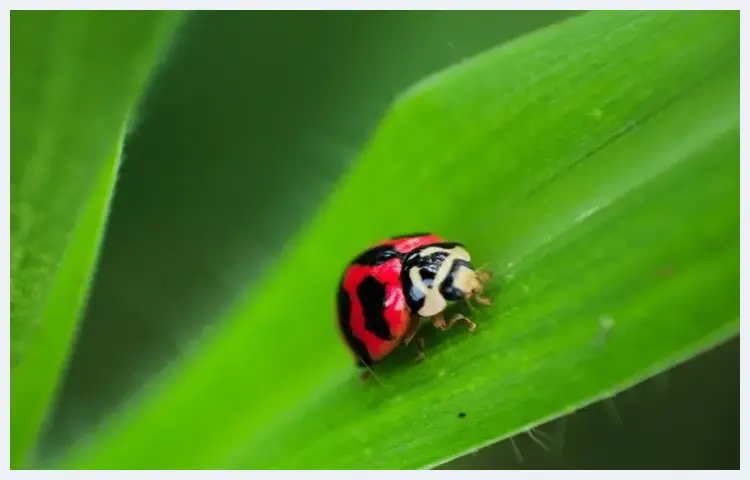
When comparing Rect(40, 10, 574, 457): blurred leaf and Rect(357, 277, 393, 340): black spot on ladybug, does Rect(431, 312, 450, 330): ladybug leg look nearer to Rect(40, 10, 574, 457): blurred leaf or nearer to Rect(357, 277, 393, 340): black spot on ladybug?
Rect(357, 277, 393, 340): black spot on ladybug

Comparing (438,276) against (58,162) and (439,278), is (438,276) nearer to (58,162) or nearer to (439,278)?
(439,278)

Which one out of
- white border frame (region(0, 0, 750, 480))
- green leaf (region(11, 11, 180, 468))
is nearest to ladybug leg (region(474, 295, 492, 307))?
Answer: white border frame (region(0, 0, 750, 480))

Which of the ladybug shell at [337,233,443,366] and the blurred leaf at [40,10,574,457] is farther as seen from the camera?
the blurred leaf at [40,10,574,457]

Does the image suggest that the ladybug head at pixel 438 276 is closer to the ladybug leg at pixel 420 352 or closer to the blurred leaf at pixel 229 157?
the ladybug leg at pixel 420 352

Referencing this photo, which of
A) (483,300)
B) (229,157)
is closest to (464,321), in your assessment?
(483,300)
